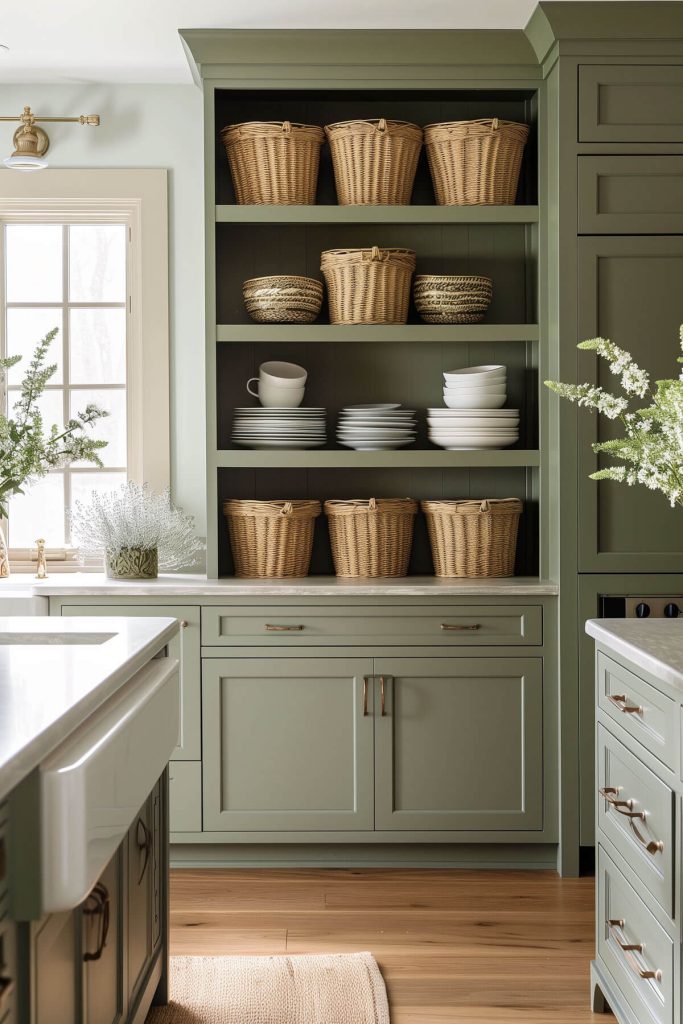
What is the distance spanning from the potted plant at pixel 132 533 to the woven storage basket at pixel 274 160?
108 centimetres

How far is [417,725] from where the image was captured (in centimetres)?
318

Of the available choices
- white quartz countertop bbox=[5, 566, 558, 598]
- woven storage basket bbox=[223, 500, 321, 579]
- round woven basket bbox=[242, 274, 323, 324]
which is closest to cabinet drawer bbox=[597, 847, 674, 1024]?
white quartz countertop bbox=[5, 566, 558, 598]

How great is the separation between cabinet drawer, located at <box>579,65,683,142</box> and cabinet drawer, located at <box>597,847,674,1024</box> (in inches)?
85.1

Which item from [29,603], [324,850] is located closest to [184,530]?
[29,603]

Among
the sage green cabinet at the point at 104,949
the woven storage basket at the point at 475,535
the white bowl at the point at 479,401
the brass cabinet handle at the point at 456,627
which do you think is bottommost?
the sage green cabinet at the point at 104,949

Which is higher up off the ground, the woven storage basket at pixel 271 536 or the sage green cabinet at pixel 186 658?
the woven storage basket at pixel 271 536

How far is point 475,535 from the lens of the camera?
3.35 m

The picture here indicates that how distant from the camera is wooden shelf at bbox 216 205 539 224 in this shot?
130 inches

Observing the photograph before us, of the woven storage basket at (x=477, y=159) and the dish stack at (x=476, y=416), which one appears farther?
the dish stack at (x=476, y=416)

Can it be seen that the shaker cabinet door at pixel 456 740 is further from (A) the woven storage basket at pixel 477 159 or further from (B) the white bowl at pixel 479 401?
(A) the woven storage basket at pixel 477 159

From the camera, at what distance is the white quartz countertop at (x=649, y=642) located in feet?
5.74

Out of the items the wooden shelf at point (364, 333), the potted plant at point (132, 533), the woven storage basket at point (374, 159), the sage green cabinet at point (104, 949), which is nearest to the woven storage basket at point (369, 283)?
the wooden shelf at point (364, 333)

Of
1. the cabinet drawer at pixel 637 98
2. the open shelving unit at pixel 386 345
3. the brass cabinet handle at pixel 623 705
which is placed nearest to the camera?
the brass cabinet handle at pixel 623 705

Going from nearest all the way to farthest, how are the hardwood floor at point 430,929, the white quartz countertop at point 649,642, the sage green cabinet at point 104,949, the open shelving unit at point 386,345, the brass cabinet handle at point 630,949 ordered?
1. the sage green cabinet at point 104,949
2. the white quartz countertop at point 649,642
3. the brass cabinet handle at point 630,949
4. the hardwood floor at point 430,929
5. the open shelving unit at point 386,345
